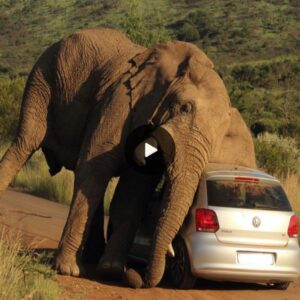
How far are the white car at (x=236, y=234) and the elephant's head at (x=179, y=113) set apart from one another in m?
0.25

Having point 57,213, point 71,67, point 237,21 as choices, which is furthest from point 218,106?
point 237,21

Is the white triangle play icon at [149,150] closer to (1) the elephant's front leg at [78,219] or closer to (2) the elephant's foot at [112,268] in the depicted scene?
(1) the elephant's front leg at [78,219]

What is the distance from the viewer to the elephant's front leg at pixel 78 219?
1036cm

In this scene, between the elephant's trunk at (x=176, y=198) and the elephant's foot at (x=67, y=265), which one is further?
the elephant's foot at (x=67, y=265)

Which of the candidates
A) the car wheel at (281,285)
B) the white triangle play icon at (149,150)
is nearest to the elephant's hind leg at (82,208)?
the white triangle play icon at (149,150)

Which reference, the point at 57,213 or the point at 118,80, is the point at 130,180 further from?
the point at 57,213

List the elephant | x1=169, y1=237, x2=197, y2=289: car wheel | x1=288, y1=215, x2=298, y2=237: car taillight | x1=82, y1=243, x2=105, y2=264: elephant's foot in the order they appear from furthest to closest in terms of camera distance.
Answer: x1=82, y1=243, x2=105, y2=264: elephant's foot, x1=288, y1=215, x2=298, y2=237: car taillight, the elephant, x1=169, y1=237, x2=197, y2=289: car wheel

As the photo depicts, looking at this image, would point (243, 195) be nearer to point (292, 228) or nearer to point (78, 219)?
point (292, 228)

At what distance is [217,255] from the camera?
9727 millimetres

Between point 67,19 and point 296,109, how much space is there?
37.1 meters

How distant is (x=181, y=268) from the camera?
398 inches

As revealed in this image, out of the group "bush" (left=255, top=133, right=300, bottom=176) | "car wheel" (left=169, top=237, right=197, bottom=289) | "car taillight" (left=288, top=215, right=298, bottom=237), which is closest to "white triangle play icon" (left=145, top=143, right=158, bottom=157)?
"car wheel" (left=169, top=237, right=197, bottom=289)

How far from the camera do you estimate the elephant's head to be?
31.8 feet
